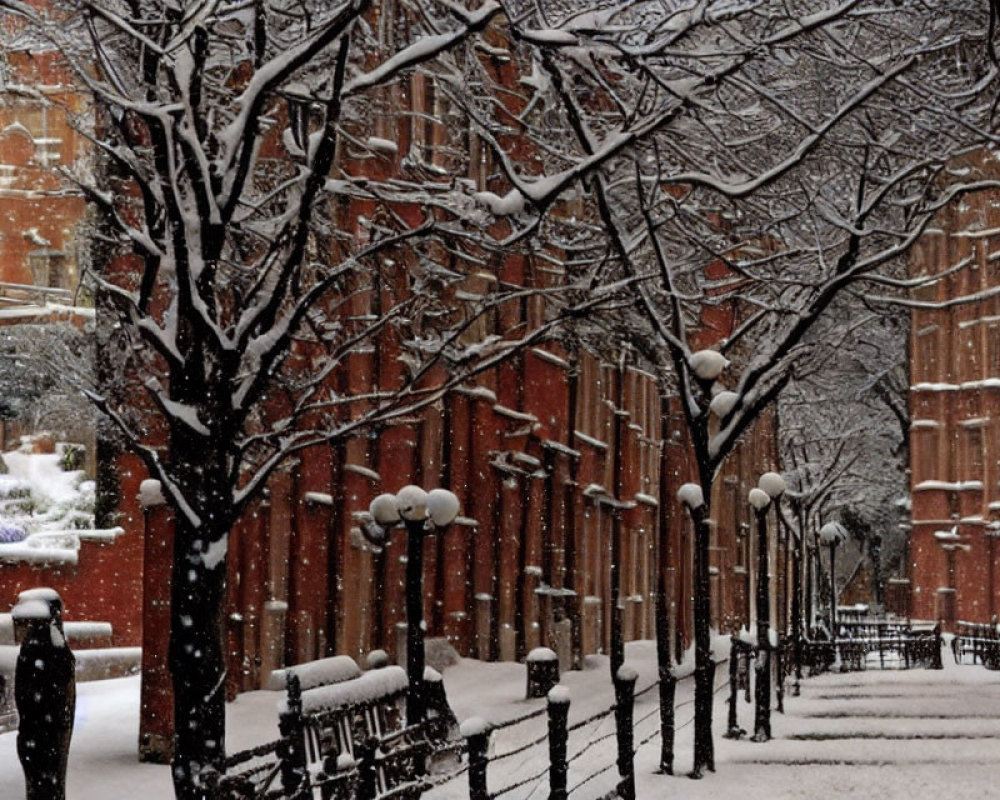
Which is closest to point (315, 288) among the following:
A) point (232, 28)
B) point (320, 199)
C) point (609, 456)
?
point (320, 199)

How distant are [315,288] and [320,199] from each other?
2.72 metres

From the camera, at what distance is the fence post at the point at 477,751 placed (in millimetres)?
8750

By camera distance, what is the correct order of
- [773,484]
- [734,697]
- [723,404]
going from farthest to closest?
[773,484] → [734,697] → [723,404]

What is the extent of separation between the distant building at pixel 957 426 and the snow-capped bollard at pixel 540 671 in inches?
1317

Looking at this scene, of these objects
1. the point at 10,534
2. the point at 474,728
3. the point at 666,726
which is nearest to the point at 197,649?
the point at 474,728

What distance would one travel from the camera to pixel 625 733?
11.1 m

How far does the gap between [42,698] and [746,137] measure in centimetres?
984

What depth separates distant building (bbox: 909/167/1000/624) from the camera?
51.2 meters

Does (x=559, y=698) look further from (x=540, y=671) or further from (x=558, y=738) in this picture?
(x=540, y=671)

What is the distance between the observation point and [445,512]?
543 inches

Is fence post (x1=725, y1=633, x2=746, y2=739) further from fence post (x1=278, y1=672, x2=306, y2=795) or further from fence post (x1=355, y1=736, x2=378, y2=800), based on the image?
fence post (x1=355, y1=736, x2=378, y2=800)

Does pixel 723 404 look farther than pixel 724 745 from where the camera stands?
No

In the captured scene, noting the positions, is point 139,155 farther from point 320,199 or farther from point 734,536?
point 734,536

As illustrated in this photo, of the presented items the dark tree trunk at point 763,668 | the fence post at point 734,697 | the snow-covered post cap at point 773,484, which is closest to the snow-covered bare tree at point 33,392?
the snow-covered post cap at point 773,484
